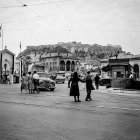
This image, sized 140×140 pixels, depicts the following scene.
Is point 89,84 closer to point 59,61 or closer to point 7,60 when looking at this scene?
point 7,60

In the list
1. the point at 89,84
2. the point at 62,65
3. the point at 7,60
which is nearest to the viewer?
the point at 89,84

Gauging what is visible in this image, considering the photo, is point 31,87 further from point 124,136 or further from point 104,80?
point 104,80

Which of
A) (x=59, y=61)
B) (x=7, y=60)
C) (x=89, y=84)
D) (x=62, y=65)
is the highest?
(x=59, y=61)

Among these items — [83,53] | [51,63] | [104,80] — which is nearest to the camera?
[104,80]

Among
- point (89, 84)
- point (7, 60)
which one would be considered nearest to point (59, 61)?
point (7, 60)

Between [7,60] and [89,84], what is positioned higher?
[7,60]

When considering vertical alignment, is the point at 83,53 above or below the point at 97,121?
above

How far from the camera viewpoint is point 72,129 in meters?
6.30

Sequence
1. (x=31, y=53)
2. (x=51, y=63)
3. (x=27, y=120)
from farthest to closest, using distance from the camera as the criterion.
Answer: (x=31, y=53), (x=51, y=63), (x=27, y=120)

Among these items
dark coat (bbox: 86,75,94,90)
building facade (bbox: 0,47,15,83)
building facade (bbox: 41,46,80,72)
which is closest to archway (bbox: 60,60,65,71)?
building facade (bbox: 41,46,80,72)

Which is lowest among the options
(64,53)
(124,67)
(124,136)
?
(124,136)

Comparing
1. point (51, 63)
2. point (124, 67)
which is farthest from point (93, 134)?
point (51, 63)

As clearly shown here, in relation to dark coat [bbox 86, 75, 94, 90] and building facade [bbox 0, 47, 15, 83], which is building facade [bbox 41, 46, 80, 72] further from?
dark coat [bbox 86, 75, 94, 90]

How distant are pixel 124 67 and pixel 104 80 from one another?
8.35 m
